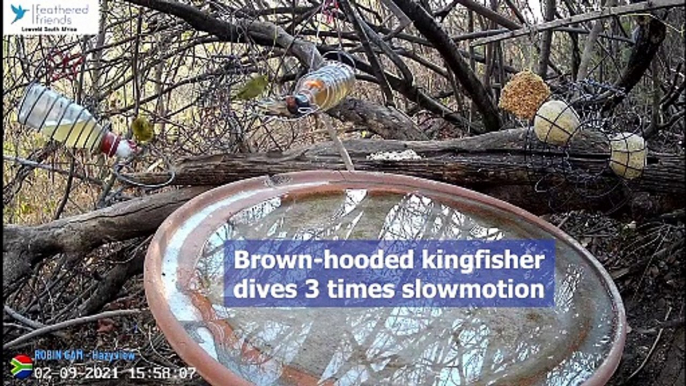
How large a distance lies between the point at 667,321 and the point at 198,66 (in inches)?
32.7

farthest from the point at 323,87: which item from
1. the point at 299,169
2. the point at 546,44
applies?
the point at 546,44

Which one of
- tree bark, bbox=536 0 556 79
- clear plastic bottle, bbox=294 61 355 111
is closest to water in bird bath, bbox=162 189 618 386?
clear plastic bottle, bbox=294 61 355 111

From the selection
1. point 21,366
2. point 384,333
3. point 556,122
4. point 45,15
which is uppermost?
point 45,15

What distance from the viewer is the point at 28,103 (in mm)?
887

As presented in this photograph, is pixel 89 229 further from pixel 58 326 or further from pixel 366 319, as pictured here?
pixel 366 319

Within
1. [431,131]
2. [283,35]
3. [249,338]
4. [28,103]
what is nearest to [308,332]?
[249,338]

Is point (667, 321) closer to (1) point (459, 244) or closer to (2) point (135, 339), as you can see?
(1) point (459, 244)

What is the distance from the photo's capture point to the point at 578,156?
2.91 ft

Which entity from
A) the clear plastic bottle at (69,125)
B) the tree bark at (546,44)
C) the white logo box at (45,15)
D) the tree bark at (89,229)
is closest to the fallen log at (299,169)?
the tree bark at (89,229)

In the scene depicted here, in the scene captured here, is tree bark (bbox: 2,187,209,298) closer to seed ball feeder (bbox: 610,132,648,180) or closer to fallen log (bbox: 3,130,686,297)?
fallen log (bbox: 3,130,686,297)

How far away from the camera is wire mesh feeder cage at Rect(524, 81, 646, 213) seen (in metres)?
0.85

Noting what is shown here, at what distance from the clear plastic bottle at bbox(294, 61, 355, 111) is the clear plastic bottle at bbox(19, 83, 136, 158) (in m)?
0.21

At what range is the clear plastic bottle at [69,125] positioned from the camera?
0.81 meters

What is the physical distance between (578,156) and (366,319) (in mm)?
403
